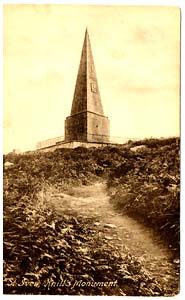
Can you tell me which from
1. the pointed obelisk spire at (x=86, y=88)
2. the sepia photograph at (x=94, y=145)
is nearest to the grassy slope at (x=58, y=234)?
the sepia photograph at (x=94, y=145)

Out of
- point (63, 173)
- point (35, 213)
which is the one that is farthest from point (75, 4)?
point (35, 213)

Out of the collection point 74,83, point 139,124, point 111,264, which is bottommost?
point 111,264

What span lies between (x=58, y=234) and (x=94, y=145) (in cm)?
34

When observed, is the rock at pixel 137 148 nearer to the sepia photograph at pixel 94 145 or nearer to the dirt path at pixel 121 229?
the sepia photograph at pixel 94 145

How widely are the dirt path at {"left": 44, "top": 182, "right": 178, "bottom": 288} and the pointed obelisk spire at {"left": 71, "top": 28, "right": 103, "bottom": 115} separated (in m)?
0.27

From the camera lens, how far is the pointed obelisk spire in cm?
161

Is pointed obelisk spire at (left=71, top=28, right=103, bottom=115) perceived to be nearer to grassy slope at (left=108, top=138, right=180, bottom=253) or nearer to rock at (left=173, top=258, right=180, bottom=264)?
grassy slope at (left=108, top=138, right=180, bottom=253)

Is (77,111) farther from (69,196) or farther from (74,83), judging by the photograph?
(69,196)

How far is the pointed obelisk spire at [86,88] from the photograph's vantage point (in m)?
1.61

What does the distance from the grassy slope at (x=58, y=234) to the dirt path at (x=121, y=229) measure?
3cm

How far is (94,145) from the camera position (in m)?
1.63

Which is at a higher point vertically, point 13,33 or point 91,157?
point 13,33
